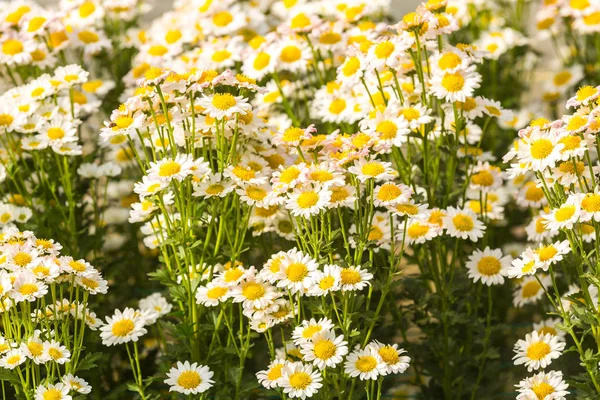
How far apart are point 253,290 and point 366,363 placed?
382 mm

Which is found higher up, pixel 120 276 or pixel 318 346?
pixel 318 346

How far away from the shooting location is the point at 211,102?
289 centimetres

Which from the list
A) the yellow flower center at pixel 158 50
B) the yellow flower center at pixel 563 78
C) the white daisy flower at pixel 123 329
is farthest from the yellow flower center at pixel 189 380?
the yellow flower center at pixel 563 78

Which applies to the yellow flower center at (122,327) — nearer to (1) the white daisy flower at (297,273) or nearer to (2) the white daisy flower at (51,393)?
(2) the white daisy flower at (51,393)

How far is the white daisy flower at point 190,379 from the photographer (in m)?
2.81

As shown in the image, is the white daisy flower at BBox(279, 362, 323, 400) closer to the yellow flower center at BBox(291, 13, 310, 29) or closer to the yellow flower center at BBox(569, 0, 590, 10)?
the yellow flower center at BBox(291, 13, 310, 29)

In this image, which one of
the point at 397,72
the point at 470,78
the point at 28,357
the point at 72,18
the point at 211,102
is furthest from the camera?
the point at 72,18

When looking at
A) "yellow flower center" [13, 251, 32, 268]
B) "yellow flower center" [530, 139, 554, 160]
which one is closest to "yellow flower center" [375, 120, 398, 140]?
"yellow flower center" [530, 139, 554, 160]

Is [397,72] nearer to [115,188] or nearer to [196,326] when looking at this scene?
[196,326]

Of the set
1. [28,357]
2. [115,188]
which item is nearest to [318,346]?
[28,357]

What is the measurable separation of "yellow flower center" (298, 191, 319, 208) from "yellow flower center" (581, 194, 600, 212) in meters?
0.70

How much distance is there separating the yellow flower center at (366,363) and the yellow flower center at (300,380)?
5.4 inches

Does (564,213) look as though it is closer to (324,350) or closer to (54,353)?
(324,350)

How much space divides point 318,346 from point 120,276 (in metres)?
1.69
